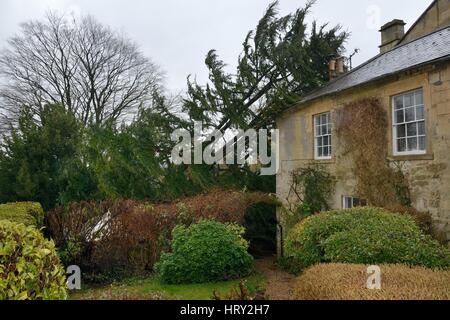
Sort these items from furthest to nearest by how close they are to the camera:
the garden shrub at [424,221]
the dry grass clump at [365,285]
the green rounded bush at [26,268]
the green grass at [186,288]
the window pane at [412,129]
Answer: the window pane at [412,129], the garden shrub at [424,221], the green grass at [186,288], the dry grass clump at [365,285], the green rounded bush at [26,268]

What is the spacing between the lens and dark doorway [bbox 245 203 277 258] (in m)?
14.4

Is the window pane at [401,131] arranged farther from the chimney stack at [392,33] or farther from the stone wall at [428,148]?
the chimney stack at [392,33]

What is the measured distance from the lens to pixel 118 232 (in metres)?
9.70

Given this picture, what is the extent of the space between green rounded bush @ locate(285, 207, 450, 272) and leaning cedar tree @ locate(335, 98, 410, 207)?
5.55 ft

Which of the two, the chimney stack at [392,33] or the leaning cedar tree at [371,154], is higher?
the chimney stack at [392,33]

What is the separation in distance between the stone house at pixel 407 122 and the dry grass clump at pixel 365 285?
13.6ft

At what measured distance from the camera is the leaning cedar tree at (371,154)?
380 inches

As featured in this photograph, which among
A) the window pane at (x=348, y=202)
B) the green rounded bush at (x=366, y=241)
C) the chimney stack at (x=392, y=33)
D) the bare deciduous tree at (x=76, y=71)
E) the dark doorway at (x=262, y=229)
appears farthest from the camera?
the bare deciduous tree at (x=76, y=71)

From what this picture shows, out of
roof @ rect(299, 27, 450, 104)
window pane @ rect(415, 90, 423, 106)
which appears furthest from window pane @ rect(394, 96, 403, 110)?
roof @ rect(299, 27, 450, 104)

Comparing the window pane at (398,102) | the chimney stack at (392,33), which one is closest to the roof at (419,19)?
the chimney stack at (392,33)

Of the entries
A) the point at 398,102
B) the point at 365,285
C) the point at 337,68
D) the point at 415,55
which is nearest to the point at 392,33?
the point at 337,68

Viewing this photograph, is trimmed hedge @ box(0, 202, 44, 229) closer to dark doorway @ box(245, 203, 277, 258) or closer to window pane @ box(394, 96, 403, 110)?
dark doorway @ box(245, 203, 277, 258)
